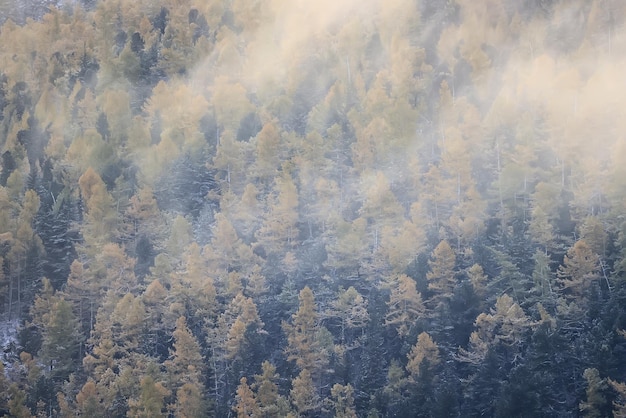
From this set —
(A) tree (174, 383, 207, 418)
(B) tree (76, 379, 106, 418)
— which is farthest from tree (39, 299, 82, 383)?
(A) tree (174, 383, 207, 418)

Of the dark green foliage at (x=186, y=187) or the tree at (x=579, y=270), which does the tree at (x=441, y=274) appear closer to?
the tree at (x=579, y=270)

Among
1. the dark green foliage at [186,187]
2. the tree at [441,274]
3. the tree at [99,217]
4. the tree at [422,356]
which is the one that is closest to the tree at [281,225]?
the dark green foliage at [186,187]

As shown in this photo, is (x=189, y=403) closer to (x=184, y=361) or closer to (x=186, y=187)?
(x=184, y=361)

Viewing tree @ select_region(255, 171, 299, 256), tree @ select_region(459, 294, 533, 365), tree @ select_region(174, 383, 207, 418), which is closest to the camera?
tree @ select_region(459, 294, 533, 365)

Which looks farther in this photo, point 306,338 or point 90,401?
point 306,338

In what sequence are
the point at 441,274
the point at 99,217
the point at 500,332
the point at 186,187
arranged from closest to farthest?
the point at 500,332 → the point at 441,274 → the point at 99,217 → the point at 186,187

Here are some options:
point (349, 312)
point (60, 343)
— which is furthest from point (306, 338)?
point (60, 343)

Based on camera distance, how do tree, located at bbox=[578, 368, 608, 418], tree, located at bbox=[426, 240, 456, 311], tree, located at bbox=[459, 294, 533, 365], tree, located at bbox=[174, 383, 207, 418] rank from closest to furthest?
tree, located at bbox=[578, 368, 608, 418], tree, located at bbox=[459, 294, 533, 365], tree, located at bbox=[174, 383, 207, 418], tree, located at bbox=[426, 240, 456, 311]

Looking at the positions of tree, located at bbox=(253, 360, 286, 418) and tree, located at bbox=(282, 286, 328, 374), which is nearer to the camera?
tree, located at bbox=(253, 360, 286, 418)

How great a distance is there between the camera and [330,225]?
6856 centimetres

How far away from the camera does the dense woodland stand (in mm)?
55219

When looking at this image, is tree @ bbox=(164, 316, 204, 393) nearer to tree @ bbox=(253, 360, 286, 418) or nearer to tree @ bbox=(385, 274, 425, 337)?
tree @ bbox=(253, 360, 286, 418)

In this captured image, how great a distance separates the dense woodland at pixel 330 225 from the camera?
5522 cm

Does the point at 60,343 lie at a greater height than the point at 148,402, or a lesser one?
greater
